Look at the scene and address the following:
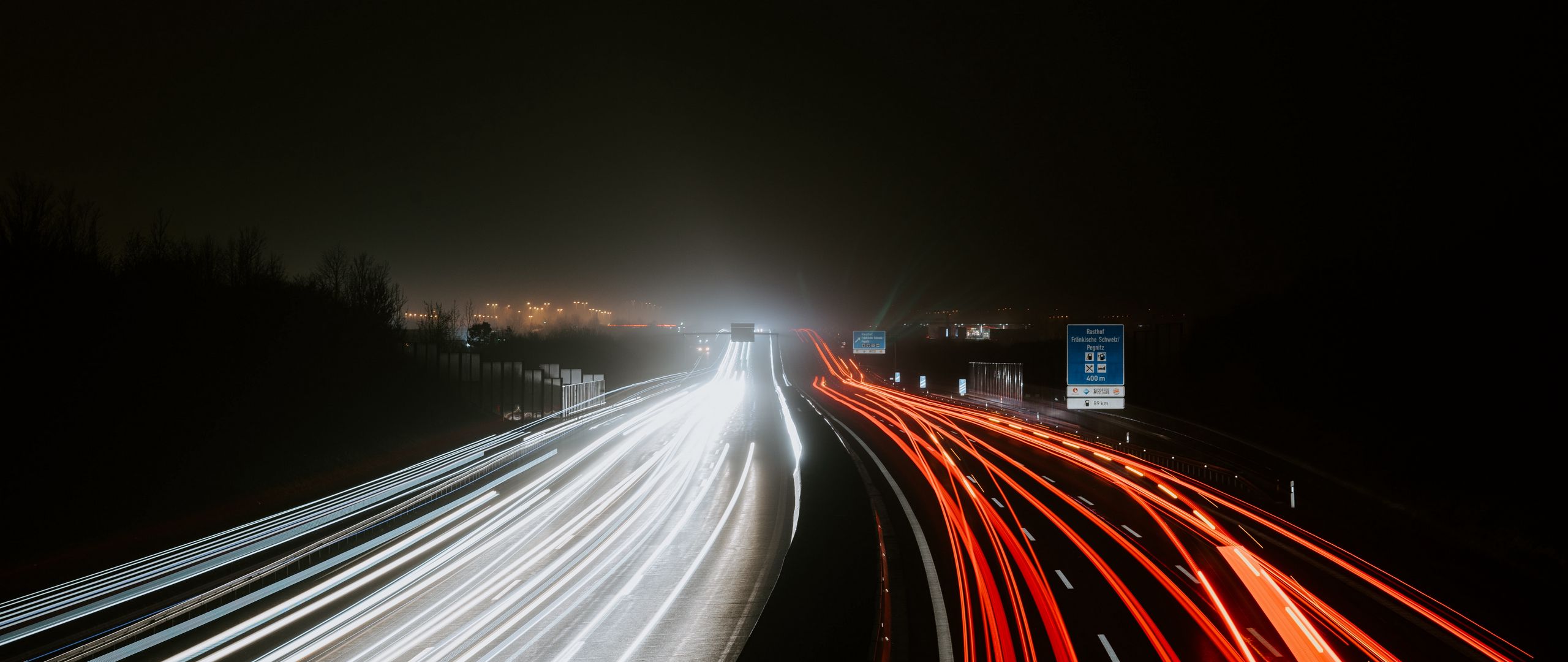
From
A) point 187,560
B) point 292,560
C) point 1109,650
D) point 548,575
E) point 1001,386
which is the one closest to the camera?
point 1109,650

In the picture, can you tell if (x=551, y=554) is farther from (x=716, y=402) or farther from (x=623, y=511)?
(x=716, y=402)

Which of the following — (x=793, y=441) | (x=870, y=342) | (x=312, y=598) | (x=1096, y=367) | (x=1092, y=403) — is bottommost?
(x=793, y=441)

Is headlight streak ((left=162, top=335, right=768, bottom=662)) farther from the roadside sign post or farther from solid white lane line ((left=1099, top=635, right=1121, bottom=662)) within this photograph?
the roadside sign post

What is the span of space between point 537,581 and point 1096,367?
19.1 meters

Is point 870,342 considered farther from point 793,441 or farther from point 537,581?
point 537,581

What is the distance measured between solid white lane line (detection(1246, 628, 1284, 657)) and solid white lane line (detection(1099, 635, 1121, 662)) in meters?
1.85

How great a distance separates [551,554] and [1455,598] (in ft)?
47.6

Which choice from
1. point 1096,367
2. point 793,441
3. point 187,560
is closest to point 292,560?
point 187,560

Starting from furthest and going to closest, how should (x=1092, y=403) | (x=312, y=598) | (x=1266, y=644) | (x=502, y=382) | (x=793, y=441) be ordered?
(x=502, y=382) → (x=793, y=441) → (x=1092, y=403) → (x=312, y=598) → (x=1266, y=644)

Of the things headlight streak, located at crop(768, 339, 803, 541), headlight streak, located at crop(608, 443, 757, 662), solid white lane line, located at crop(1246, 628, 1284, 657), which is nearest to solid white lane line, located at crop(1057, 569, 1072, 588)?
solid white lane line, located at crop(1246, 628, 1284, 657)

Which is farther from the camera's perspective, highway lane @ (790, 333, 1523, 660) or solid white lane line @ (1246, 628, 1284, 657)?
highway lane @ (790, 333, 1523, 660)

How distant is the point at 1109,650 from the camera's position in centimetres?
965

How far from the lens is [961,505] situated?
1894 centimetres

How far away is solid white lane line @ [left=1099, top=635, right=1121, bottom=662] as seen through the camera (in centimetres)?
933
